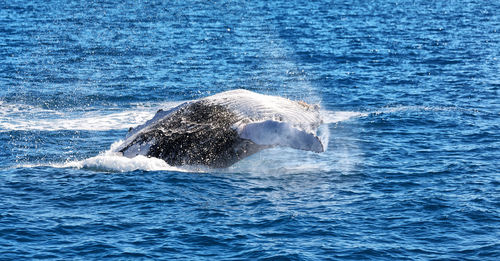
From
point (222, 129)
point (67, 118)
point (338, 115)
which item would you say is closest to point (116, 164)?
point (222, 129)

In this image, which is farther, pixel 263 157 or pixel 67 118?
pixel 67 118

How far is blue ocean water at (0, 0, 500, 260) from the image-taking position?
18469 mm

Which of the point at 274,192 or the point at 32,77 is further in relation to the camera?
the point at 32,77

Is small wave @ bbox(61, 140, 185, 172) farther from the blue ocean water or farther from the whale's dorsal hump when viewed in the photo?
the whale's dorsal hump

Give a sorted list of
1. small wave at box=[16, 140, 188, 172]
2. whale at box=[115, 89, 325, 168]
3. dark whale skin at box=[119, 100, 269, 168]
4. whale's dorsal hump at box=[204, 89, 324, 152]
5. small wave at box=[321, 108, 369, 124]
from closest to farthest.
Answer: whale's dorsal hump at box=[204, 89, 324, 152], whale at box=[115, 89, 325, 168], dark whale skin at box=[119, 100, 269, 168], small wave at box=[16, 140, 188, 172], small wave at box=[321, 108, 369, 124]

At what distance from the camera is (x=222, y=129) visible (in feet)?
73.3

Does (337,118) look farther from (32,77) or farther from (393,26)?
(393,26)

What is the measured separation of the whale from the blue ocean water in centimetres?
63

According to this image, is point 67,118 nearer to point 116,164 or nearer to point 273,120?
point 116,164

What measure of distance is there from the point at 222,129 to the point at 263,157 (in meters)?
4.76

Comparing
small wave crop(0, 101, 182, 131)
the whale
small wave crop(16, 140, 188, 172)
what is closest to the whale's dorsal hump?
the whale

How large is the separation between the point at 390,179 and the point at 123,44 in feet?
138

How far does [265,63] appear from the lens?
170ft

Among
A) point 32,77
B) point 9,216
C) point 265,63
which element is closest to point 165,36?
point 265,63
